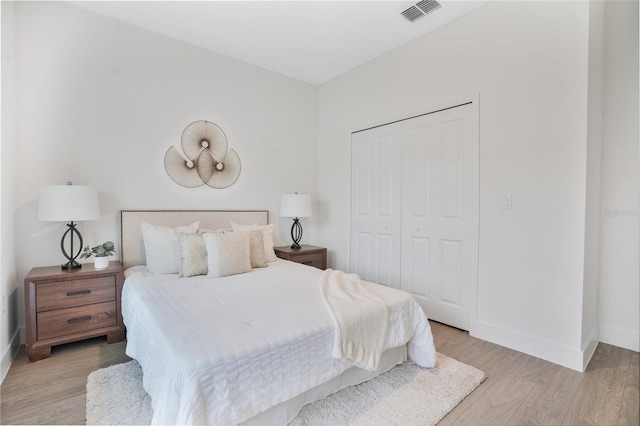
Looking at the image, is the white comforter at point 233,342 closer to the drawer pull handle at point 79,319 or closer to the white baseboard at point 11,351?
the drawer pull handle at point 79,319

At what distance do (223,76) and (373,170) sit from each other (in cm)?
202

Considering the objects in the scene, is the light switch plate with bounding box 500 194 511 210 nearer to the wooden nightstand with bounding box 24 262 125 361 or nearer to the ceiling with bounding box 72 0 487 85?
the ceiling with bounding box 72 0 487 85

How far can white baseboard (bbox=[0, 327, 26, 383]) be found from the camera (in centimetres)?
193

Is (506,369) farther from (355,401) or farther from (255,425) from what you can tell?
(255,425)

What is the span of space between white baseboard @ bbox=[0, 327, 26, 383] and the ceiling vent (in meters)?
3.99

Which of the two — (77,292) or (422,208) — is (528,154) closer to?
(422,208)

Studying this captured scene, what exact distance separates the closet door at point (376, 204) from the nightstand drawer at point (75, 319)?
8.43ft

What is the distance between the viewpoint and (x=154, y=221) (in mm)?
2922

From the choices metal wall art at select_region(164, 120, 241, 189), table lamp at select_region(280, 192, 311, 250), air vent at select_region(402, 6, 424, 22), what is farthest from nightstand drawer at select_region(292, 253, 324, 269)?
air vent at select_region(402, 6, 424, 22)

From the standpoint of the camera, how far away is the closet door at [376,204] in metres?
3.32

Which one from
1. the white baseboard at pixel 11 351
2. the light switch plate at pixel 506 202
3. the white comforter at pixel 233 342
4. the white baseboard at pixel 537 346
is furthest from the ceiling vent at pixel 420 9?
the white baseboard at pixel 11 351

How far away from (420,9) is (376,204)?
191cm

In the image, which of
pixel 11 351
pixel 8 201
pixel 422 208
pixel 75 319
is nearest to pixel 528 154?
pixel 422 208

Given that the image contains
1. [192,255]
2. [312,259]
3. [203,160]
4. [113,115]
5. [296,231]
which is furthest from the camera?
[296,231]
